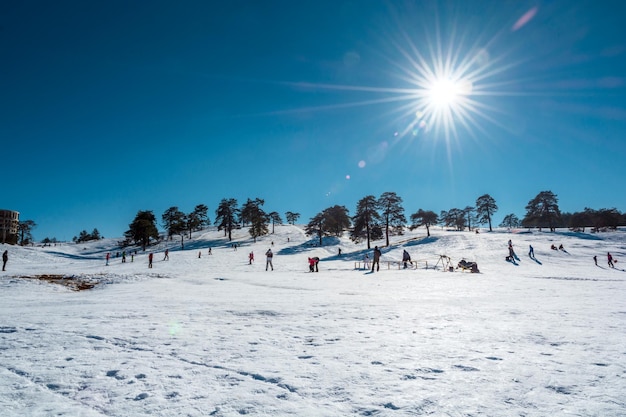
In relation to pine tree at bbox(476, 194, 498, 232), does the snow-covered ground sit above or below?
below

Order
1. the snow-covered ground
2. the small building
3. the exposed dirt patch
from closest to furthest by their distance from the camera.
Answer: the snow-covered ground
the exposed dirt patch
the small building

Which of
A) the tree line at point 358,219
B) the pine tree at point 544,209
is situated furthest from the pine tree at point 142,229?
the pine tree at point 544,209

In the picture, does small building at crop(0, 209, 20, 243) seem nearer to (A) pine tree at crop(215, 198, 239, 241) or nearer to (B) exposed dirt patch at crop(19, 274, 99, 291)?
(A) pine tree at crop(215, 198, 239, 241)

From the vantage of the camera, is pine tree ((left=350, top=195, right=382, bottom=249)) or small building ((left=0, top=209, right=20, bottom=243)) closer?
pine tree ((left=350, top=195, right=382, bottom=249))

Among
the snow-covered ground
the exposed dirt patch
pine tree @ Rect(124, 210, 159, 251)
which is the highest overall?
pine tree @ Rect(124, 210, 159, 251)

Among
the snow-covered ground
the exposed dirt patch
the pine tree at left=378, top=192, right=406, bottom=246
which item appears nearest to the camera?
the snow-covered ground

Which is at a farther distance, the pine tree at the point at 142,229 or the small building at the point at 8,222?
the small building at the point at 8,222

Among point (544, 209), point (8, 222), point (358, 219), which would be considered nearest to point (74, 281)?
point (358, 219)

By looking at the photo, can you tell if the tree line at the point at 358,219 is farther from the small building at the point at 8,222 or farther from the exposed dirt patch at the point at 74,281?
the exposed dirt patch at the point at 74,281

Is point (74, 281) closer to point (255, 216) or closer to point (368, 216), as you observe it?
point (368, 216)

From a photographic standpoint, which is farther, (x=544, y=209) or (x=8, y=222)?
(x=8, y=222)

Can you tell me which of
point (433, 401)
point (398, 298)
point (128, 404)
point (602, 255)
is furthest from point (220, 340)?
point (602, 255)

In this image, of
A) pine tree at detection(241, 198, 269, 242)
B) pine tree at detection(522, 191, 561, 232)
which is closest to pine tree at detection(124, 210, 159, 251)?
pine tree at detection(241, 198, 269, 242)

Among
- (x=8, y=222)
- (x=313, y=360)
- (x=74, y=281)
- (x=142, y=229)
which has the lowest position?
(x=313, y=360)
